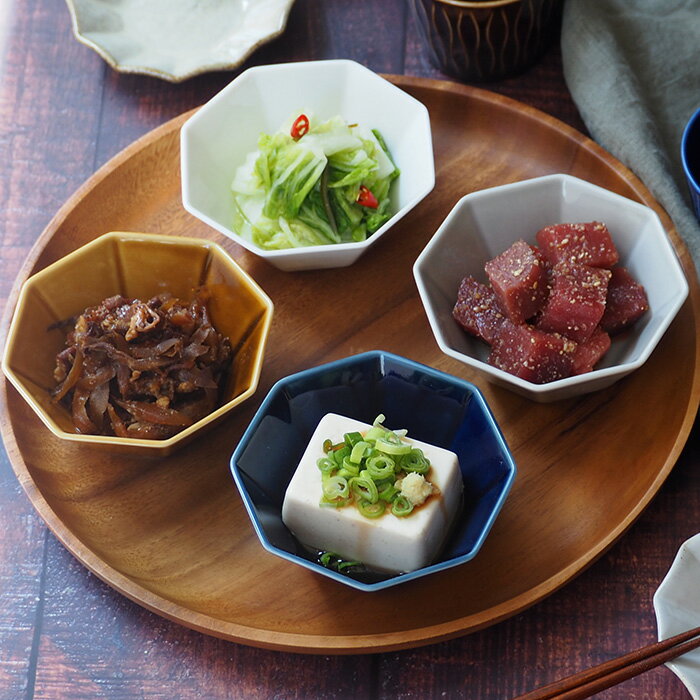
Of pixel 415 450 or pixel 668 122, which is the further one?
pixel 668 122

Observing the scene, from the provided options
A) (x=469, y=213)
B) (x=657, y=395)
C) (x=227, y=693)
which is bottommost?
(x=227, y=693)

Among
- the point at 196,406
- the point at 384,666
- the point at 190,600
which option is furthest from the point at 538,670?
the point at 196,406

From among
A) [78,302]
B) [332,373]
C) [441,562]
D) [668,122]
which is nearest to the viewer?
[441,562]

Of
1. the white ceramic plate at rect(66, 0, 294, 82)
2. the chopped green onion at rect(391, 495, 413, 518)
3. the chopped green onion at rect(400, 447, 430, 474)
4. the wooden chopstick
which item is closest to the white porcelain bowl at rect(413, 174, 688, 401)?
the chopped green onion at rect(400, 447, 430, 474)

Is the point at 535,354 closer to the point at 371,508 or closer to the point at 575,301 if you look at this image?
the point at 575,301

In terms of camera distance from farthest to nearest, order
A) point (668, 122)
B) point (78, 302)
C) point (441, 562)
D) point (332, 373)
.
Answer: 1. point (668, 122)
2. point (78, 302)
3. point (332, 373)
4. point (441, 562)

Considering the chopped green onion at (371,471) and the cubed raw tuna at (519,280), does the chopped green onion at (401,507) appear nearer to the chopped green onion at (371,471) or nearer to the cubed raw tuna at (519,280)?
the chopped green onion at (371,471)

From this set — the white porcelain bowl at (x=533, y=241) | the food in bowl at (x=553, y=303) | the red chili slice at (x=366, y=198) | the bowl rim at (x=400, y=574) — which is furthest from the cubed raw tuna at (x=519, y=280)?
the red chili slice at (x=366, y=198)

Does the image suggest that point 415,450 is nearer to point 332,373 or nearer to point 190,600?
point 332,373
